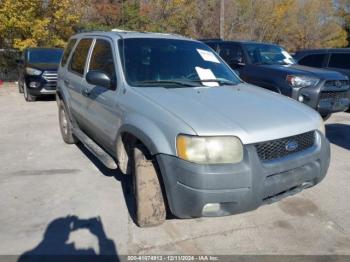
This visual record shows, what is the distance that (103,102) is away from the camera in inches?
172

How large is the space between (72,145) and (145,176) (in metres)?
3.45

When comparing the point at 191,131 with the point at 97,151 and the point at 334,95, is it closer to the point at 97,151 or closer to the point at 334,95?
the point at 97,151

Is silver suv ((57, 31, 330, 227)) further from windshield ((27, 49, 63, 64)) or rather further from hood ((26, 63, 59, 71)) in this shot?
windshield ((27, 49, 63, 64))

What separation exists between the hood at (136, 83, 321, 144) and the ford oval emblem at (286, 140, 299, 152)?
3.2 inches

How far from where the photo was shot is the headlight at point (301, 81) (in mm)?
7258

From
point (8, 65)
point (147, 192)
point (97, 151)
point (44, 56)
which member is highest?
→ point (147, 192)

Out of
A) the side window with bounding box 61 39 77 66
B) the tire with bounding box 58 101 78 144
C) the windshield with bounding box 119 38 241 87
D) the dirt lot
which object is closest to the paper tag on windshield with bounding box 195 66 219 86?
the windshield with bounding box 119 38 241 87

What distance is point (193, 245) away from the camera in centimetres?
344

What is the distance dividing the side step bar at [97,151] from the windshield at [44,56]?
23.1 feet

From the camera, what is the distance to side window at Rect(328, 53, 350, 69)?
9.72 m

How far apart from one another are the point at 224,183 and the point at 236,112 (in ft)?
2.34

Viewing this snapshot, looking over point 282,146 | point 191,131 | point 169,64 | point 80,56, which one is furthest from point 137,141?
point 80,56

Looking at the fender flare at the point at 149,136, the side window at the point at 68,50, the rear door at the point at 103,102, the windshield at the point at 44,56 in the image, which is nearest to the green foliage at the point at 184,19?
the windshield at the point at 44,56

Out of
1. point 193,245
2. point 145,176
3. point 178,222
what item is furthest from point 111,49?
point 193,245
